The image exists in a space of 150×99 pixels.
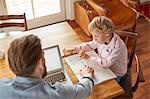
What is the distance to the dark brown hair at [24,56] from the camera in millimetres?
1207

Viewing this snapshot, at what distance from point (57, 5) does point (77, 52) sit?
6.43 ft

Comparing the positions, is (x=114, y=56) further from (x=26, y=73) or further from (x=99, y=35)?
(x=26, y=73)

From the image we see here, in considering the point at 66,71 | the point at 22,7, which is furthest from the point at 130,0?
the point at 66,71

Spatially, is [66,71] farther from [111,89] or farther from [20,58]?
[20,58]

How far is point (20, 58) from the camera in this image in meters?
1.21

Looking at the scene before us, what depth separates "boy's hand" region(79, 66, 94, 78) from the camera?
70.0 inches

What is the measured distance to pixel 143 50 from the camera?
3318 millimetres

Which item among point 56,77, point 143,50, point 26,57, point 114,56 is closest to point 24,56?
point 26,57

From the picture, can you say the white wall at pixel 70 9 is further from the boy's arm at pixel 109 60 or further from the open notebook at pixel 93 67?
the boy's arm at pixel 109 60

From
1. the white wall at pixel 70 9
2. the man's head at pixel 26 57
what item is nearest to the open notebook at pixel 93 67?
the man's head at pixel 26 57

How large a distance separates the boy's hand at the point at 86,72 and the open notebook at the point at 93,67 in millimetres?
26

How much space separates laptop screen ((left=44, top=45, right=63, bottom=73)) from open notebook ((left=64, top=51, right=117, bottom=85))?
0.12 metres

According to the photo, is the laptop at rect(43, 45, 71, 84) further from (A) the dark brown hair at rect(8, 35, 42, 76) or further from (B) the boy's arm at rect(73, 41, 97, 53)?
(A) the dark brown hair at rect(8, 35, 42, 76)

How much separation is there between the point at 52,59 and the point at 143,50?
5.94 ft
